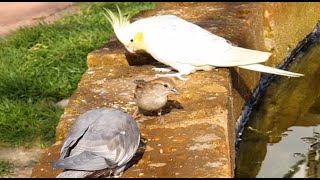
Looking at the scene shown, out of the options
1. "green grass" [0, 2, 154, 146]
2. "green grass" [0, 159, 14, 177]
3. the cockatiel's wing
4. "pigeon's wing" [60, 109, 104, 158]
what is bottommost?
"green grass" [0, 159, 14, 177]

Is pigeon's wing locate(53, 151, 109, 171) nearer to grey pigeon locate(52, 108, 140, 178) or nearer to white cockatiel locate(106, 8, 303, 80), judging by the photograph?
grey pigeon locate(52, 108, 140, 178)

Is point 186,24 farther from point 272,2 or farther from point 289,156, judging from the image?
point 272,2

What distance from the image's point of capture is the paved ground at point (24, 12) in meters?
6.85

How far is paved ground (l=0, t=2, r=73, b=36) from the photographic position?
6852mm

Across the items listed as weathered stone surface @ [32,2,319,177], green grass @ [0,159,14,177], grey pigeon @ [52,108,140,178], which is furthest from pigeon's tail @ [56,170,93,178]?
green grass @ [0,159,14,177]

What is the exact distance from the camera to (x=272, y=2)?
5645 mm

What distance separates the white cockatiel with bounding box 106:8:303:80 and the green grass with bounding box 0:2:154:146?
33.9 inches

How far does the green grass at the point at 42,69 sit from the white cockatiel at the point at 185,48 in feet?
2.82

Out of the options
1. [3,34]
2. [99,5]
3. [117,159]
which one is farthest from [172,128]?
[99,5]

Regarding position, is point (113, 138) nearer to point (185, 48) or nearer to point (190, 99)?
point (190, 99)

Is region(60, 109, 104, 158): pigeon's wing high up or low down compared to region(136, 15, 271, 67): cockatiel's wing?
up

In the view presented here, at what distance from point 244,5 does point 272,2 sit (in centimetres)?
38

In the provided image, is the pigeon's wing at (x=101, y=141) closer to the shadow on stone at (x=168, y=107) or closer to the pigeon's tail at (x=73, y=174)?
the pigeon's tail at (x=73, y=174)

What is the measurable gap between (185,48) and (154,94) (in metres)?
0.66
